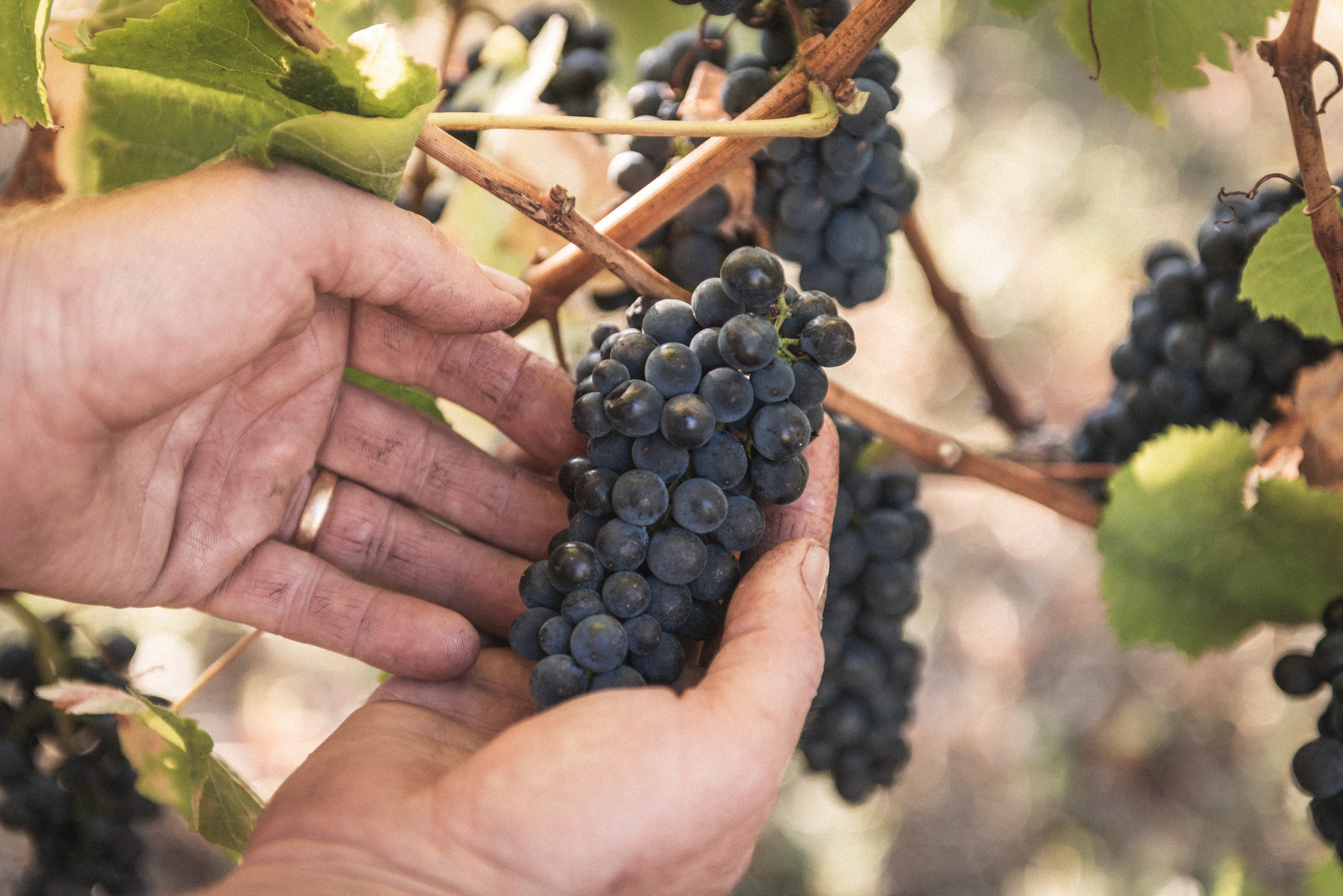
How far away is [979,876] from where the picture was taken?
1.61 meters

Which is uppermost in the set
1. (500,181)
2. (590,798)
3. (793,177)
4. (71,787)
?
(793,177)

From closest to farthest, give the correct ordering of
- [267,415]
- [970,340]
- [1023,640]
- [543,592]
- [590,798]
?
[590,798] < [543,592] < [267,415] < [970,340] < [1023,640]

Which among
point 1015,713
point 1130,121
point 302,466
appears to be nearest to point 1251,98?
point 1130,121

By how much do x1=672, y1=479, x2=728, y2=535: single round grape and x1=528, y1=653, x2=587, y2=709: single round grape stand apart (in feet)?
0.36

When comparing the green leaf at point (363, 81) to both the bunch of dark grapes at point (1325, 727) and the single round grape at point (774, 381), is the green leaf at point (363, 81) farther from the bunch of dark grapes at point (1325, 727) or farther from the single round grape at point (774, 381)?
the bunch of dark grapes at point (1325, 727)

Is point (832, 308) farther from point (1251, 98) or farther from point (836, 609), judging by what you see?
point (1251, 98)

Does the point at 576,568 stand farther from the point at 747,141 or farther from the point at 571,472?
the point at 747,141

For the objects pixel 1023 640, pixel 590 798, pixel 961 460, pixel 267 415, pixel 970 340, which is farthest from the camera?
pixel 1023 640

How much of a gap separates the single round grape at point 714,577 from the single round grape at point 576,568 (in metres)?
0.07

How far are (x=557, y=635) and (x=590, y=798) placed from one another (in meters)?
0.11

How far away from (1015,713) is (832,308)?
1.36m

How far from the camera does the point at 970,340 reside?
0.99m

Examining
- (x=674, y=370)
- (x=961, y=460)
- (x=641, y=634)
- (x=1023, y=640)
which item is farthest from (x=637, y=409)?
(x=1023, y=640)

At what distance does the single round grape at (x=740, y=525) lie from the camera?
0.58 m
